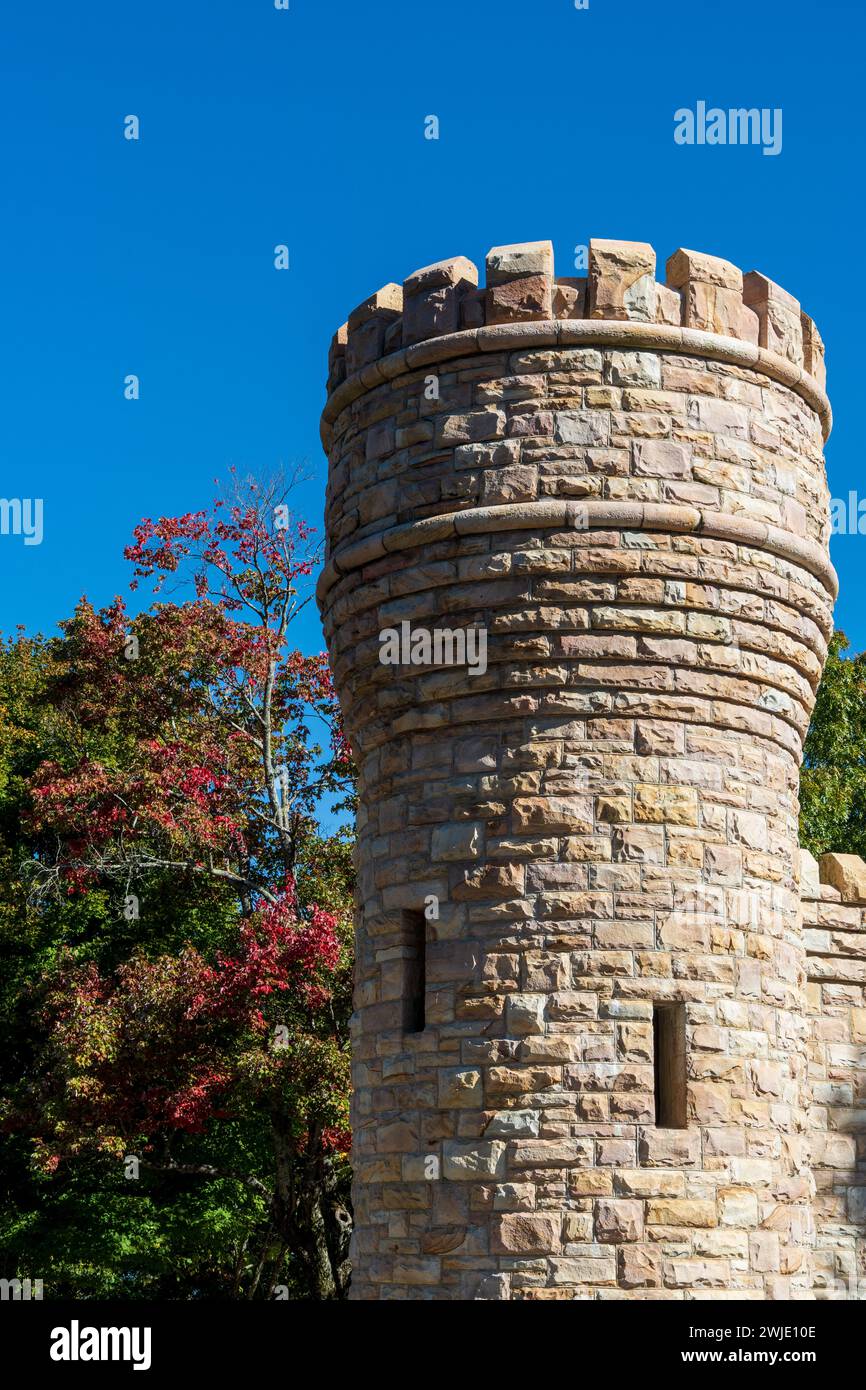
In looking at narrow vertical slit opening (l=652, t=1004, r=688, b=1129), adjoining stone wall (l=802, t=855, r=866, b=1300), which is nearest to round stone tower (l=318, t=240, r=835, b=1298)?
narrow vertical slit opening (l=652, t=1004, r=688, b=1129)

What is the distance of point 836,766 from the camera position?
2522cm

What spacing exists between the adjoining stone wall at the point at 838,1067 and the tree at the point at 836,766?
12.8m

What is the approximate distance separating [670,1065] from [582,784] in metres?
1.53

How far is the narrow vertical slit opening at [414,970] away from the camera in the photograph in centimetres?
880

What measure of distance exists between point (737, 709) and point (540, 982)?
1937 millimetres

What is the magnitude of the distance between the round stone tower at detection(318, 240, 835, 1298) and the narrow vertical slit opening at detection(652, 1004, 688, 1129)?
2cm

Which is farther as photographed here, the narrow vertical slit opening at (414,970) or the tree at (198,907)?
the tree at (198,907)

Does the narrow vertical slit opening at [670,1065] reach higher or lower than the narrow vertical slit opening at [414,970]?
lower

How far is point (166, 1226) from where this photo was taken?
1936 cm

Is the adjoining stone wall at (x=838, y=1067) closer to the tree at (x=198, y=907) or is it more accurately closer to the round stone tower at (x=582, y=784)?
the round stone tower at (x=582, y=784)

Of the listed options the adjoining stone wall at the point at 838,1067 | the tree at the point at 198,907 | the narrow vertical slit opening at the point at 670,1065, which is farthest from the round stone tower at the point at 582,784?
the tree at the point at 198,907

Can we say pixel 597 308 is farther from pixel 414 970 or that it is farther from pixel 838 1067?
pixel 838 1067

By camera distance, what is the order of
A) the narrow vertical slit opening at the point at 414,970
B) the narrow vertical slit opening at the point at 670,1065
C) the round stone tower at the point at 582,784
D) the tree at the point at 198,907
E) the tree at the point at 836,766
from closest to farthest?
1. the round stone tower at the point at 582,784
2. the narrow vertical slit opening at the point at 670,1065
3. the narrow vertical slit opening at the point at 414,970
4. the tree at the point at 198,907
5. the tree at the point at 836,766

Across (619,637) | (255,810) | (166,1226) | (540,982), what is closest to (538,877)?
(540,982)
